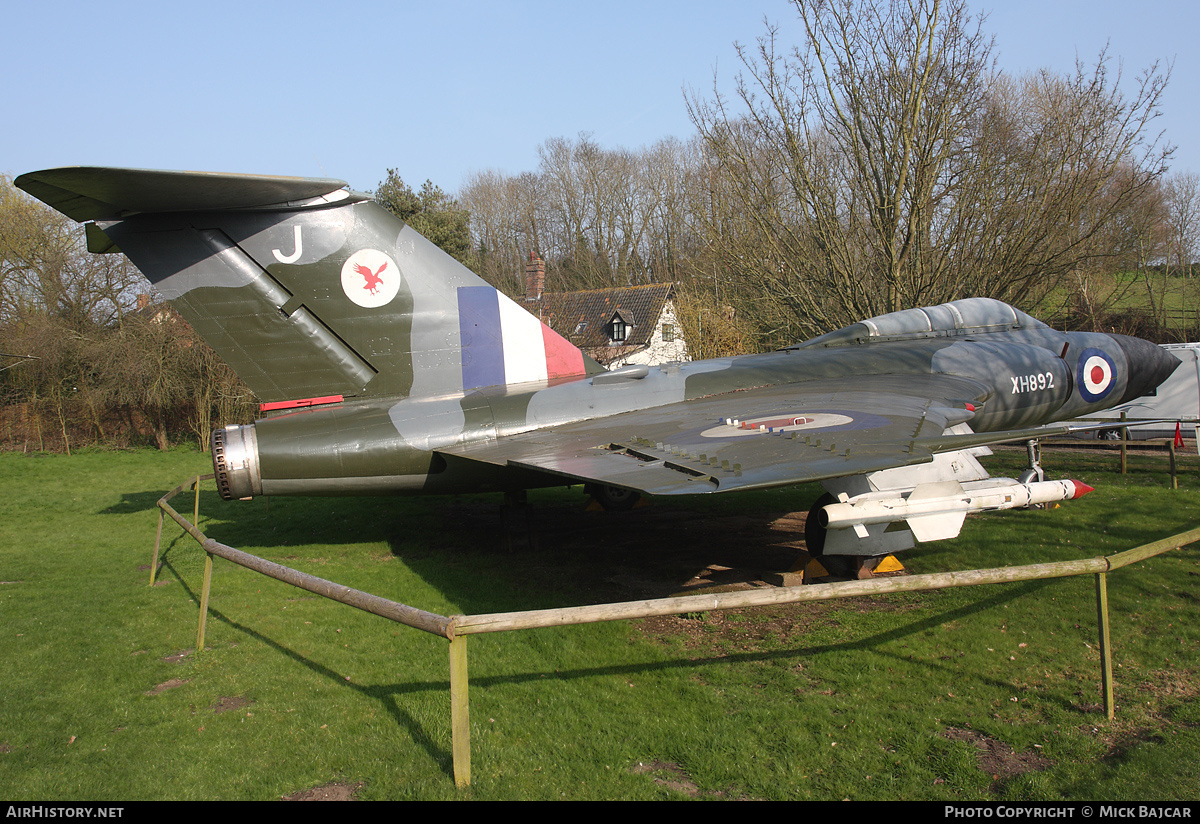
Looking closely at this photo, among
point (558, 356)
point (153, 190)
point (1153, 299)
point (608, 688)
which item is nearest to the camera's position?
point (608, 688)

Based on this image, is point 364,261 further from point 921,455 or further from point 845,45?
point 845,45

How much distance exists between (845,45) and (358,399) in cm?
1320

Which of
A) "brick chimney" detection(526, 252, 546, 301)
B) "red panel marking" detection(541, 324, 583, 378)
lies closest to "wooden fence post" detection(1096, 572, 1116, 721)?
"red panel marking" detection(541, 324, 583, 378)

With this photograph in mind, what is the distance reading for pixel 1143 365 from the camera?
11.0 meters

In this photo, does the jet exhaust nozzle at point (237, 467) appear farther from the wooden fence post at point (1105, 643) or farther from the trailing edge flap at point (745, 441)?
the wooden fence post at point (1105, 643)

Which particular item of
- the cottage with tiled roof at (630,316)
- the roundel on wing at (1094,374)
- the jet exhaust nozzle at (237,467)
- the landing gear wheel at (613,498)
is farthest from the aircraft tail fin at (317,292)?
the cottage with tiled roof at (630,316)

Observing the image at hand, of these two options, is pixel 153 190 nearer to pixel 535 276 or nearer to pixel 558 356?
pixel 558 356

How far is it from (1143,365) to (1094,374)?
1.20 metres

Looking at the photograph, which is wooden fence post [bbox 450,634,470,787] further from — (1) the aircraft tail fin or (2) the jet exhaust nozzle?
(1) the aircraft tail fin

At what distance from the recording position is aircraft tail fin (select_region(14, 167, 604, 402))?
26.8 ft

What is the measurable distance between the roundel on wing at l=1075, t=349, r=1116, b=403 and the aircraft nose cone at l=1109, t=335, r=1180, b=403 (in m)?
0.51

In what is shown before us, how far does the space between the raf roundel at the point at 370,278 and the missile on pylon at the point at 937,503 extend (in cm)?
589

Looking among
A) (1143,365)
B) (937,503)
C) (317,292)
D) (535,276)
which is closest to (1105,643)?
(937,503)

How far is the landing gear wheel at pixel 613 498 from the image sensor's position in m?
11.9
